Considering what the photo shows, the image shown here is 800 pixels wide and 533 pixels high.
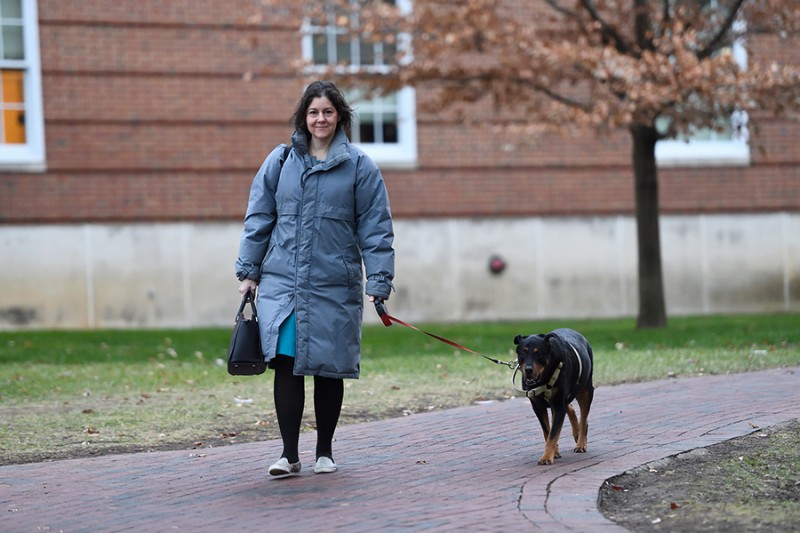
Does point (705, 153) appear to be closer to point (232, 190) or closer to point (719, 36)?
point (719, 36)

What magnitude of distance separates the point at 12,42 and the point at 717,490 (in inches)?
560

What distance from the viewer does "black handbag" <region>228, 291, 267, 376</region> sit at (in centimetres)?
596

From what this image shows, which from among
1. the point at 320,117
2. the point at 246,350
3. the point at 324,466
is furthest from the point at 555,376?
the point at 320,117

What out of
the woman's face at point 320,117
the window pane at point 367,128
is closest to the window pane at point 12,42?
the window pane at point 367,128

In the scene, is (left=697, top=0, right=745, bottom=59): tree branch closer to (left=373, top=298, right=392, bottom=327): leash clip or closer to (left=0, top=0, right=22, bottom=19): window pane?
(left=373, top=298, right=392, bottom=327): leash clip

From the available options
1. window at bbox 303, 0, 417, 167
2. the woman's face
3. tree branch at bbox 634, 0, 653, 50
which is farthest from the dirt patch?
window at bbox 303, 0, 417, 167

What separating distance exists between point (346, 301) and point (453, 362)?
19.4ft

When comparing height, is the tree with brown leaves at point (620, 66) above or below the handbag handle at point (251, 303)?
above

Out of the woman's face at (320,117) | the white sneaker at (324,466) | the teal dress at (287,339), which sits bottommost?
the white sneaker at (324,466)

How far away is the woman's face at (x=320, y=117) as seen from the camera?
20.4 ft

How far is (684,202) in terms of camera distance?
1909 centimetres

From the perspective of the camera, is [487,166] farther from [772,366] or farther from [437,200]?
[772,366]

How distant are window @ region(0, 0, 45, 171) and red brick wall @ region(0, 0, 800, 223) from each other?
15cm

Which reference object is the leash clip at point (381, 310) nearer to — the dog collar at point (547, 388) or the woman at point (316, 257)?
the woman at point (316, 257)
